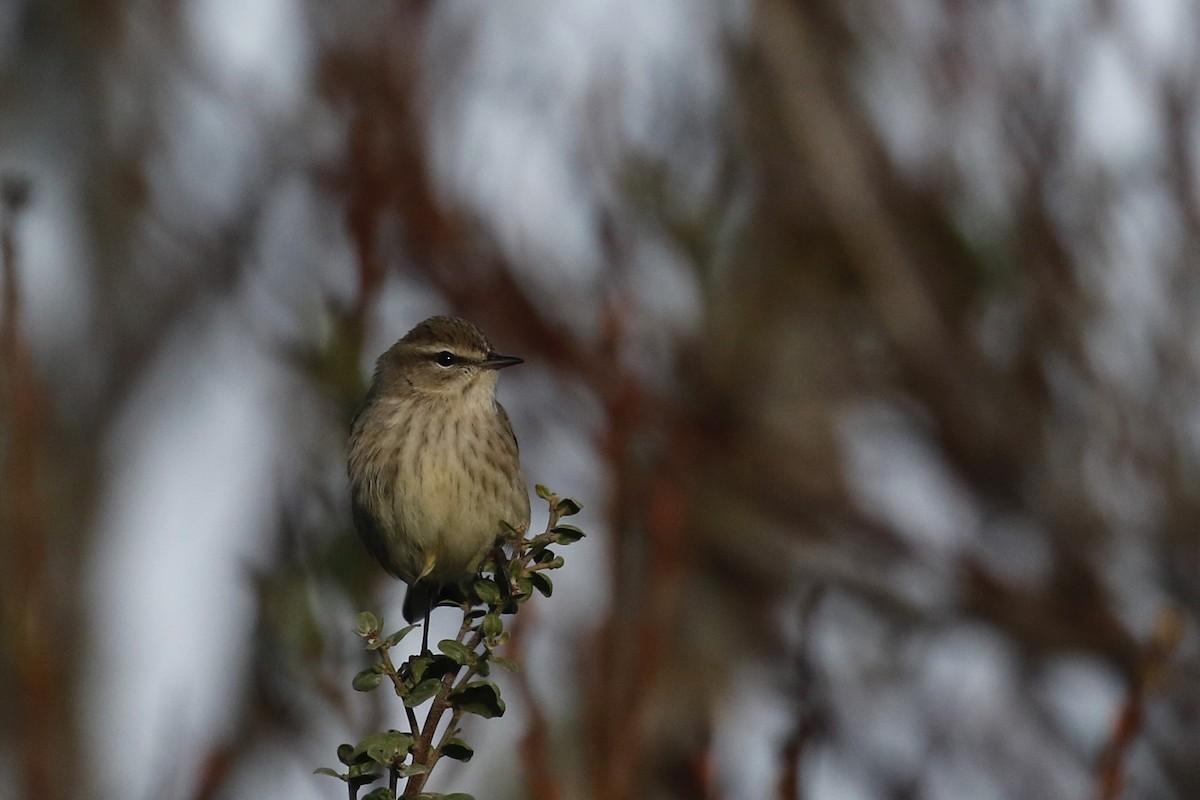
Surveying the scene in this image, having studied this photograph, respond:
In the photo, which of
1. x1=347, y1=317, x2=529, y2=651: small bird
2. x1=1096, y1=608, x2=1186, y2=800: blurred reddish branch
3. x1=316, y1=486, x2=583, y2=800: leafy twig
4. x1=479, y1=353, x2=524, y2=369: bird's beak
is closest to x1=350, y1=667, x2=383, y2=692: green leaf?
x1=316, y1=486, x2=583, y2=800: leafy twig

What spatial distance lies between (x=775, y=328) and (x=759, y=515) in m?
2.53

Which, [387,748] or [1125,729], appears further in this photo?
[1125,729]

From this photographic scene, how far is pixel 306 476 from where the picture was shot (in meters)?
4.96

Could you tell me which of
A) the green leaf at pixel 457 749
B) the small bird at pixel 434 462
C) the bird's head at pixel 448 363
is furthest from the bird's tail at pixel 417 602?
the green leaf at pixel 457 749

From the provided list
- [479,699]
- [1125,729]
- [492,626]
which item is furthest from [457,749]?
[1125,729]

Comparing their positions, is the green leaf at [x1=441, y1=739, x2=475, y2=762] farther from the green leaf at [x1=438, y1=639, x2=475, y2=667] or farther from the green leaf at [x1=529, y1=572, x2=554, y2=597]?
the green leaf at [x1=529, y1=572, x2=554, y2=597]

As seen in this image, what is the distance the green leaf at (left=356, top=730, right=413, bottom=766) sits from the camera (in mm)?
Result: 2459

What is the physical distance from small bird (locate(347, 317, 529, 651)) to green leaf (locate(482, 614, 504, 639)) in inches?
80.3

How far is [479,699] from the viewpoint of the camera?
2672mm

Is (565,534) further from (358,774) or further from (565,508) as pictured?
(358,774)

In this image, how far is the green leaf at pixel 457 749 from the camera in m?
2.55

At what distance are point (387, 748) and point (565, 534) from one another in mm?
646

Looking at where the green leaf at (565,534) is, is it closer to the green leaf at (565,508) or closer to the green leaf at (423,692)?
the green leaf at (565,508)

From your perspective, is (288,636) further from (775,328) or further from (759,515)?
(775,328)
